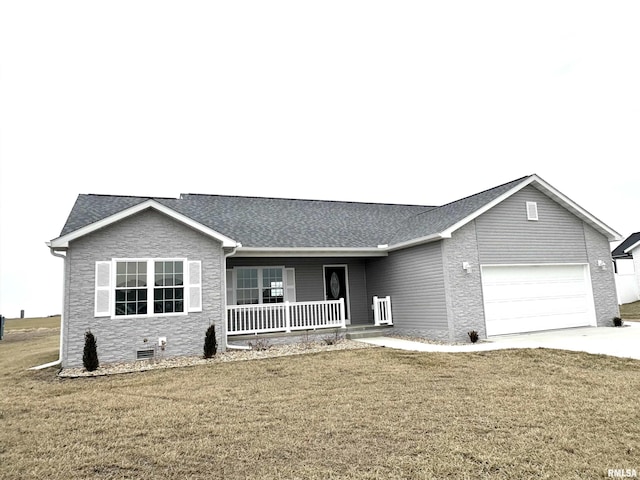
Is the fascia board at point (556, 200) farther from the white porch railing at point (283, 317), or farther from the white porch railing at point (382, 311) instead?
the white porch railing at point (283, 317)

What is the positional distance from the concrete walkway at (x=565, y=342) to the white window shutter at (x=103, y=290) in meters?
7.58

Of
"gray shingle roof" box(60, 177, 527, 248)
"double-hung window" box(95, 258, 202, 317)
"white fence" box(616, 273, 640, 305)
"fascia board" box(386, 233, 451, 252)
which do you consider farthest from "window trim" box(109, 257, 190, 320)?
"white fence" box(616, 273, 640, 305)

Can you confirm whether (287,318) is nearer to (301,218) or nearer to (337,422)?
(301,218)

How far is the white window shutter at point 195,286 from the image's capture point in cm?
1142

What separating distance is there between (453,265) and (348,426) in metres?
8.49

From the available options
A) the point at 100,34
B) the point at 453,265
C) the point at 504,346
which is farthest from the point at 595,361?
the point at 100,34

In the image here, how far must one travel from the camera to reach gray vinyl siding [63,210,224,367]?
1051cm

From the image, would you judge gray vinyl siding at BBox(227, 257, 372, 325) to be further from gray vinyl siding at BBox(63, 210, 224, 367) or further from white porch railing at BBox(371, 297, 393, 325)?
gray vinyl siding at BBox(63, 210, 224, 367)

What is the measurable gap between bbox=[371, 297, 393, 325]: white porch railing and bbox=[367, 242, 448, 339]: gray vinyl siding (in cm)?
29

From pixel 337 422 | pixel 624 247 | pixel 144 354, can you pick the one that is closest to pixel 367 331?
pixel 144 354

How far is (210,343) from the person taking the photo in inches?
432

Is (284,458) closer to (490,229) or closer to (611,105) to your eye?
(490,229)

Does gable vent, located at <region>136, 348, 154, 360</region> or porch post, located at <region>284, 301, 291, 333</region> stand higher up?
porch post, located at <region>284, 301, 291, 333</region>

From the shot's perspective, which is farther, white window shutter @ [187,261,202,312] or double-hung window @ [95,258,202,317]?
white window shutter @ [187,261,202,312]
